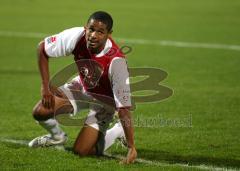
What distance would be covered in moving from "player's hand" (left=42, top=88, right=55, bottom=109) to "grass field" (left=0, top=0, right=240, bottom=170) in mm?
598

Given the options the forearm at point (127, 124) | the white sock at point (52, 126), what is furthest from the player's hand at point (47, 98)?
the forearm at point (127, 124)

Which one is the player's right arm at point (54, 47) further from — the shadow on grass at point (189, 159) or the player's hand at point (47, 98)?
the shadow on grass at point (189, 159)

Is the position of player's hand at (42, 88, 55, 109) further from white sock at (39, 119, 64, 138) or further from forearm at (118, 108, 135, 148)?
forearm at (118, 108, 135, 148)

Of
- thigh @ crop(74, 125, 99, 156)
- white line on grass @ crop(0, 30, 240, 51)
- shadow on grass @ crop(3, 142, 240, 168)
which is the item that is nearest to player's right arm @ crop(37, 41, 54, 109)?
thigh @ crop(74, 125, 99, 156)

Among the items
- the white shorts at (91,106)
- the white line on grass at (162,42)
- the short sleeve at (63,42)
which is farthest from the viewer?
the white line on grass at (162,42)

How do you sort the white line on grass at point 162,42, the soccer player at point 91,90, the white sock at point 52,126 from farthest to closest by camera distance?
the white line on grass at point 162,42
the white sock at point 52,126
the soccer player at point 91,90

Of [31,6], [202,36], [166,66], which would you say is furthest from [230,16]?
[166,66]

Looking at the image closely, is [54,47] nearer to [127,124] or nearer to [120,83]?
[120,83]

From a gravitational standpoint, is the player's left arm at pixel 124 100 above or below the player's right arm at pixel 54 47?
below

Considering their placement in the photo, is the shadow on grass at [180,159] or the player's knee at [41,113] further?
the player's knee at [41,113]

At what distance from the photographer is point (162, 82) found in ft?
46.2

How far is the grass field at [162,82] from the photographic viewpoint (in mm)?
8289

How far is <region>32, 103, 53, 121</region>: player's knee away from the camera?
332 inches

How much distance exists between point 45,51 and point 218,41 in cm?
1264
